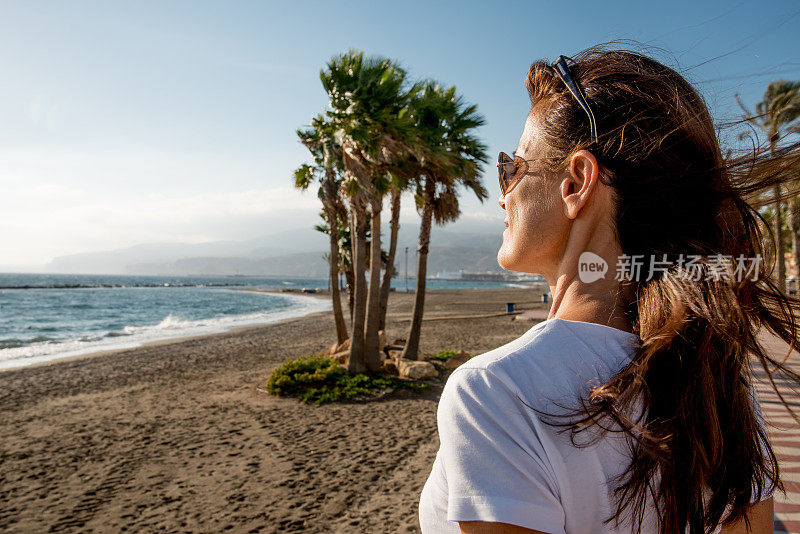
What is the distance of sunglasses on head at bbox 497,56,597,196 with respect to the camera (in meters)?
0.84


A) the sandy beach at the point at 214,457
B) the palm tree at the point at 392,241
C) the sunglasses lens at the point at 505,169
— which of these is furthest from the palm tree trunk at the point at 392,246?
the sunglasses lens at the point at 505,169

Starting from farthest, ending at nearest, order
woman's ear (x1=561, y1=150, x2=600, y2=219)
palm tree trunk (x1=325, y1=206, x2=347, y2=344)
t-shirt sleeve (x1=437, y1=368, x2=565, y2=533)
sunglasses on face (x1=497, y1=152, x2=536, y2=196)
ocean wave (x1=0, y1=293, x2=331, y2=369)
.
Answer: ocean wave (x1=0, y1=293, x2=331, y2=369) < palm tree trunk (x1=325, y1=206, x2=347, y2=344) < sunglasses on face (x1=497, y1=152, x2=536, y2=196) < woman's ear (x1=561, y1=150, x2=600, y2=219) < t-shirt sleeve (x1=437, y1=368, x2=565, y2=533)

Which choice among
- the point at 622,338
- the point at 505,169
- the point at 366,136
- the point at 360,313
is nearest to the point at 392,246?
the point at 360,313

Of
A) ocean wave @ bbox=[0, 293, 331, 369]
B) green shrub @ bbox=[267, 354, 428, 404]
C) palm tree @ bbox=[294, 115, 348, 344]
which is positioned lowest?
ocean wave @ bbox=[0, 293, 331, 369]

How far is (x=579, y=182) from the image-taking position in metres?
0.83

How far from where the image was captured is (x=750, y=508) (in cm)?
83

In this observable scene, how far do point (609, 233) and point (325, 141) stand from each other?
11027 mm

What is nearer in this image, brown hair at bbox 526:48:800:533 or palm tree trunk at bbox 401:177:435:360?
brown hair at bbox 526:48:800:533

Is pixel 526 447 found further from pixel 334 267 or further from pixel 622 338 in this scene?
pixel 334 267

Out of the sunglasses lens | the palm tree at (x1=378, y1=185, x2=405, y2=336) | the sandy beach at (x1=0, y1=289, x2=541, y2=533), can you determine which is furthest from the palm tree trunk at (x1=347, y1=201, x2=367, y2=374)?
the sunglasses lens

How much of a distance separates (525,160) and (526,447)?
0.57m

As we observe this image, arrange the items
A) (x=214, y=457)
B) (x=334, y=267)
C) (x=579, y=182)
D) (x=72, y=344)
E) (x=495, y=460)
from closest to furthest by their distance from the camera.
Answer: (x=495, y=460)
(x=579, y=182)
(x=214, y=457)
(x=334, y=267)
(x=72, y=344)

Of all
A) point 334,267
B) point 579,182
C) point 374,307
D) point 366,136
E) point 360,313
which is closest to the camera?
point 579,182

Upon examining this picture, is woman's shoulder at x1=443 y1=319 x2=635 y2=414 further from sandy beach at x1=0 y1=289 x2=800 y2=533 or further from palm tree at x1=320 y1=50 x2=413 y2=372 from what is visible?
palm tree at x1=320 y1=50 x2=413 y2=372
